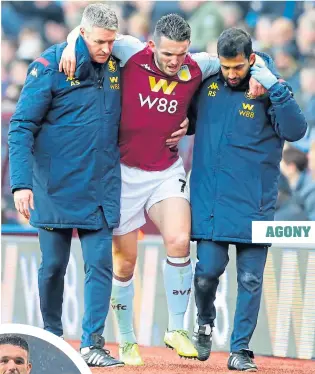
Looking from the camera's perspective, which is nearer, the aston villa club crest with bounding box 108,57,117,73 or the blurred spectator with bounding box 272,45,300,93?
the aston villa club crest with bounding box 108,57,117,73

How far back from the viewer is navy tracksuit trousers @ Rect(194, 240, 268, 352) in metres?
6.96

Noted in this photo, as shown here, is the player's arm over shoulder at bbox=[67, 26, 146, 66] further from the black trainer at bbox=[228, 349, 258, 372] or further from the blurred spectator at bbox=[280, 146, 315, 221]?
the blurred spectator at bbox=[280, 146, 315, 221]

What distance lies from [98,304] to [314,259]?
308 centimetres

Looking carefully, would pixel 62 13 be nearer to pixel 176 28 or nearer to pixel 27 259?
pixel 27 259

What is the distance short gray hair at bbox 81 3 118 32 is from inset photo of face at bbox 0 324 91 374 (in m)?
2.10

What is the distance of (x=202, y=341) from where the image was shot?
23.2ft

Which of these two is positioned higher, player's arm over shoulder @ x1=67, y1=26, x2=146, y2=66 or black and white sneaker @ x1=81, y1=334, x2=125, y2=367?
player's arm over shoulder @ x1=67, y1=26, x2=146, y2=66

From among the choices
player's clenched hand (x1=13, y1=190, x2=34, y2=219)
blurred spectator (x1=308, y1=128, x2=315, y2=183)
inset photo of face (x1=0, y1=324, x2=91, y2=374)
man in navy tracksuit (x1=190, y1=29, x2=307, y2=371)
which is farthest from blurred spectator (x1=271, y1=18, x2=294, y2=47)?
inset photo of face (x1=0, y1=324, x2=91, y2=374)

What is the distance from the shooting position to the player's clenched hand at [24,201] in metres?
6.51

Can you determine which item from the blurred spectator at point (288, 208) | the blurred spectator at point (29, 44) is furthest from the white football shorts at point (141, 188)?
the blurred spectator at point (29, 44)

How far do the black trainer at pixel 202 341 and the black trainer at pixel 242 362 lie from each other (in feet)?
0.68

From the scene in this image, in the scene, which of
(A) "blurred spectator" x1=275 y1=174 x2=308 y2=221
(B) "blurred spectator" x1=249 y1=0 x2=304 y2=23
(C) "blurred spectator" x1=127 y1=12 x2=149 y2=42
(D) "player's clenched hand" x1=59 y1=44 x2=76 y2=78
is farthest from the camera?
(C) "blurred spectator" x1=127 y1=12 x2=149 y2=42

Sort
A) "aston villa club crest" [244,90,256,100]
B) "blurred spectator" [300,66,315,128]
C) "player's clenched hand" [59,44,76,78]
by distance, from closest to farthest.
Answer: "player's clenched hand" [59,44,76,78], "aston villa club crest" [244,90,256,100], "blurred spectator" [300,66,315,128]

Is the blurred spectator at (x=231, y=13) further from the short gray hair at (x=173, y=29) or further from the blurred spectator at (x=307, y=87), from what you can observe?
the short gray hair at (x=173, y=29)
